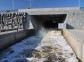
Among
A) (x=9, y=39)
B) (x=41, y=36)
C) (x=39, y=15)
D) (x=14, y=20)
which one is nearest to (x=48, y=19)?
(x=39, y=15)

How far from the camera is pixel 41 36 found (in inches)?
715

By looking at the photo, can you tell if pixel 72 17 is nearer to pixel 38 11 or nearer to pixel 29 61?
pixel 38 11

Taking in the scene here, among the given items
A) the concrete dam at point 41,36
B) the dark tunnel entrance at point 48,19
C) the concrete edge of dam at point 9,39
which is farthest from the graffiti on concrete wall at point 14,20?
the concrete edge of dam at point 9,39

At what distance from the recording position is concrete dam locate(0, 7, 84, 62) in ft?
29.9

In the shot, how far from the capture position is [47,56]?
9266 millimetres

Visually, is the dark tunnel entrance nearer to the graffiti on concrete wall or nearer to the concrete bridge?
the concrete bridge

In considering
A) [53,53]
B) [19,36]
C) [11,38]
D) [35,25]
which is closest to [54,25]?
[35,25]

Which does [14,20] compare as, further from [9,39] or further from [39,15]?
[9,39]

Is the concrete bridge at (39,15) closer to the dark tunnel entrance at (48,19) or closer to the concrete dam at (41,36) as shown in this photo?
the concrete dam at (41,36)

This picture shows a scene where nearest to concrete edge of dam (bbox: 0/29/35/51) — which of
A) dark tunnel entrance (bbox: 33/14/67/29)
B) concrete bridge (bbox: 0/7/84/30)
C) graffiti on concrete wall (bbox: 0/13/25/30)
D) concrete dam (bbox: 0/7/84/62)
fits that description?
concrete dam (bbox: 0/7/84/62)

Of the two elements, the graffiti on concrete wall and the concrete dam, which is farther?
the graffiti on concrete wall

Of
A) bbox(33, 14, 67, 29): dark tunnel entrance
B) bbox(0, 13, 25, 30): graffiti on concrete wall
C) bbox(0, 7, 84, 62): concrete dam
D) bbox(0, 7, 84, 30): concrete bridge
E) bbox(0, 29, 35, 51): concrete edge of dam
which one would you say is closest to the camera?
bbox(0, 7, 84, 62): concrete dam

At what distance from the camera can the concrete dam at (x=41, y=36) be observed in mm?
9109

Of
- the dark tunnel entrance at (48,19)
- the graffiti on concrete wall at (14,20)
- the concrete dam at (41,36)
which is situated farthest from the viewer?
the dark tunnel entrance at (48,19)
